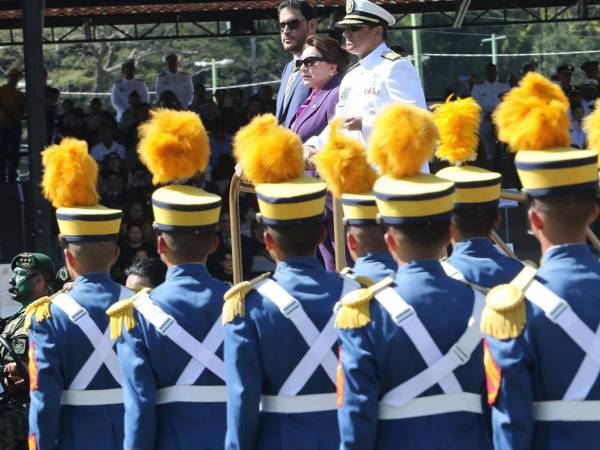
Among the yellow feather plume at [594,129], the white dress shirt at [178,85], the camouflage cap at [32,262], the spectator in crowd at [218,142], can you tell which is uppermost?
the white dress shirt at [178,85]

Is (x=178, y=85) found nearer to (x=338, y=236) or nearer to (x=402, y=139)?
(x=338, y=236)

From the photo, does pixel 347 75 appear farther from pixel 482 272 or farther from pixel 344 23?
pixel 482 272

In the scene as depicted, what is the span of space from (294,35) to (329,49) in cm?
58

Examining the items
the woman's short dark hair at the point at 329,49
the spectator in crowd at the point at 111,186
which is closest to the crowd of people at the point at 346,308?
the woman's short dark hair at the point at 329,49

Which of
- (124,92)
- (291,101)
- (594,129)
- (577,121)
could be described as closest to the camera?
(594,129)

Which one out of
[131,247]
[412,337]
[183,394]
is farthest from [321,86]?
[131,247]

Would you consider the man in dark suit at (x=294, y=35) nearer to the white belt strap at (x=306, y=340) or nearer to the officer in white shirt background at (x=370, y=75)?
the officer in white shirt background at (x=370, y=75)

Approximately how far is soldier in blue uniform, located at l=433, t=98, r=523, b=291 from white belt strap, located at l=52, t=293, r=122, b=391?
1311 mm

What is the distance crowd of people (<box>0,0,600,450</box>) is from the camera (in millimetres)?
3826

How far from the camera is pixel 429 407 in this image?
4.07 metres

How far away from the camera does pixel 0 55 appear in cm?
4212

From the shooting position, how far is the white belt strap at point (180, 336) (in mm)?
4609

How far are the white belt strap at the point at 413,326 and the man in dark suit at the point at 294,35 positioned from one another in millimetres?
3412

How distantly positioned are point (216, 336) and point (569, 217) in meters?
1.39
